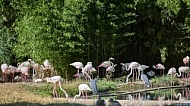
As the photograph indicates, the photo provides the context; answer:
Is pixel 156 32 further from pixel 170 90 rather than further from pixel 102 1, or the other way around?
pixel 170 90

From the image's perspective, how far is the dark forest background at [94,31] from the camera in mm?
A: 12648

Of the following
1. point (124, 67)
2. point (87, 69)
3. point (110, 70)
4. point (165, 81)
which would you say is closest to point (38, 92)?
point (87, 69)

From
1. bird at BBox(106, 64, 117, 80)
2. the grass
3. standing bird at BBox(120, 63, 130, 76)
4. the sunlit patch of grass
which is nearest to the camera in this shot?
the grass

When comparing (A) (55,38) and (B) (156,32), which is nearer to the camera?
(A) (55,38)

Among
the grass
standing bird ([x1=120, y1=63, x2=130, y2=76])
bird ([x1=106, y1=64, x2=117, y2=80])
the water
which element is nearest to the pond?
the water

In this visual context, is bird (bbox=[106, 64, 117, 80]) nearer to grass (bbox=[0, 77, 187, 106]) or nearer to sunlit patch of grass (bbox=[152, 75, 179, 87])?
grass (bbox=[0, 77, 187, 106])

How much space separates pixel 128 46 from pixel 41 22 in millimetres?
3546

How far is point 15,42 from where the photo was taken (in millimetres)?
14789

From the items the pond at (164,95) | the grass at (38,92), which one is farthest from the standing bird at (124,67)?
the pond at (164,95)

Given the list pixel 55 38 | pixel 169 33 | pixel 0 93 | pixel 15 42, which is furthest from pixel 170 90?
pixel 15 42

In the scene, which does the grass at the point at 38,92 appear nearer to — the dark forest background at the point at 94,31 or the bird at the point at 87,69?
the bird at the point at 87,69

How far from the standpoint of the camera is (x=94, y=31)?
13.1m

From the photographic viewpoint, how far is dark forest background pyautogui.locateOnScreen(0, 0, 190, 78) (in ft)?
41.5

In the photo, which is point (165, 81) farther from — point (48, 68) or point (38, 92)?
point (38, 92)
